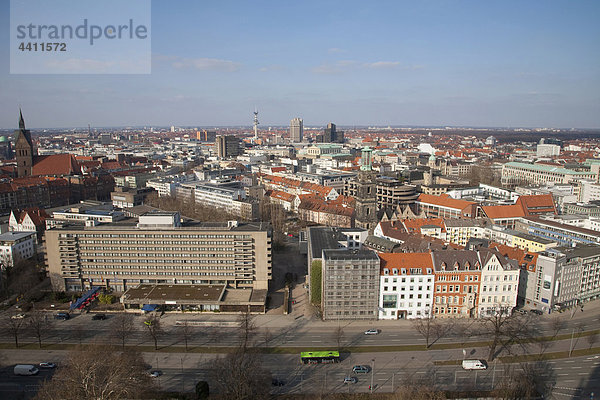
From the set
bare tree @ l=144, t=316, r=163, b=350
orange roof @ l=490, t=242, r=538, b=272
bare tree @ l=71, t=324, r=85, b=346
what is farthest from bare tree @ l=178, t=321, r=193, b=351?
orange roof @ l=490, t=242, r=538, b=272

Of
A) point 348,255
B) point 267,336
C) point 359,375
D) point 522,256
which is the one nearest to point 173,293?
point 267,336

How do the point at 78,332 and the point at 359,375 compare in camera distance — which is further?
the point at 78,332

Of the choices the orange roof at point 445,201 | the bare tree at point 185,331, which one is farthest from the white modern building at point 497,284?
the orange roof at point 445,201

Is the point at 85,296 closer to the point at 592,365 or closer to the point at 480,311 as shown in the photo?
the point at 480,311

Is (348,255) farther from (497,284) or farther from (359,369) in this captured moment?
(497,284)

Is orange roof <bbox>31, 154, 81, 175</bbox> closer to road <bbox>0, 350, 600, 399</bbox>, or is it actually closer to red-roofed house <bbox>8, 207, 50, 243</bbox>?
red-roofed house <bbox>8, 207, 50, 243</bbox>

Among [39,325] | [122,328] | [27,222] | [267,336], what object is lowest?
[267,336]

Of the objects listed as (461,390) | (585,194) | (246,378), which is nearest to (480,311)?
(461,390)
